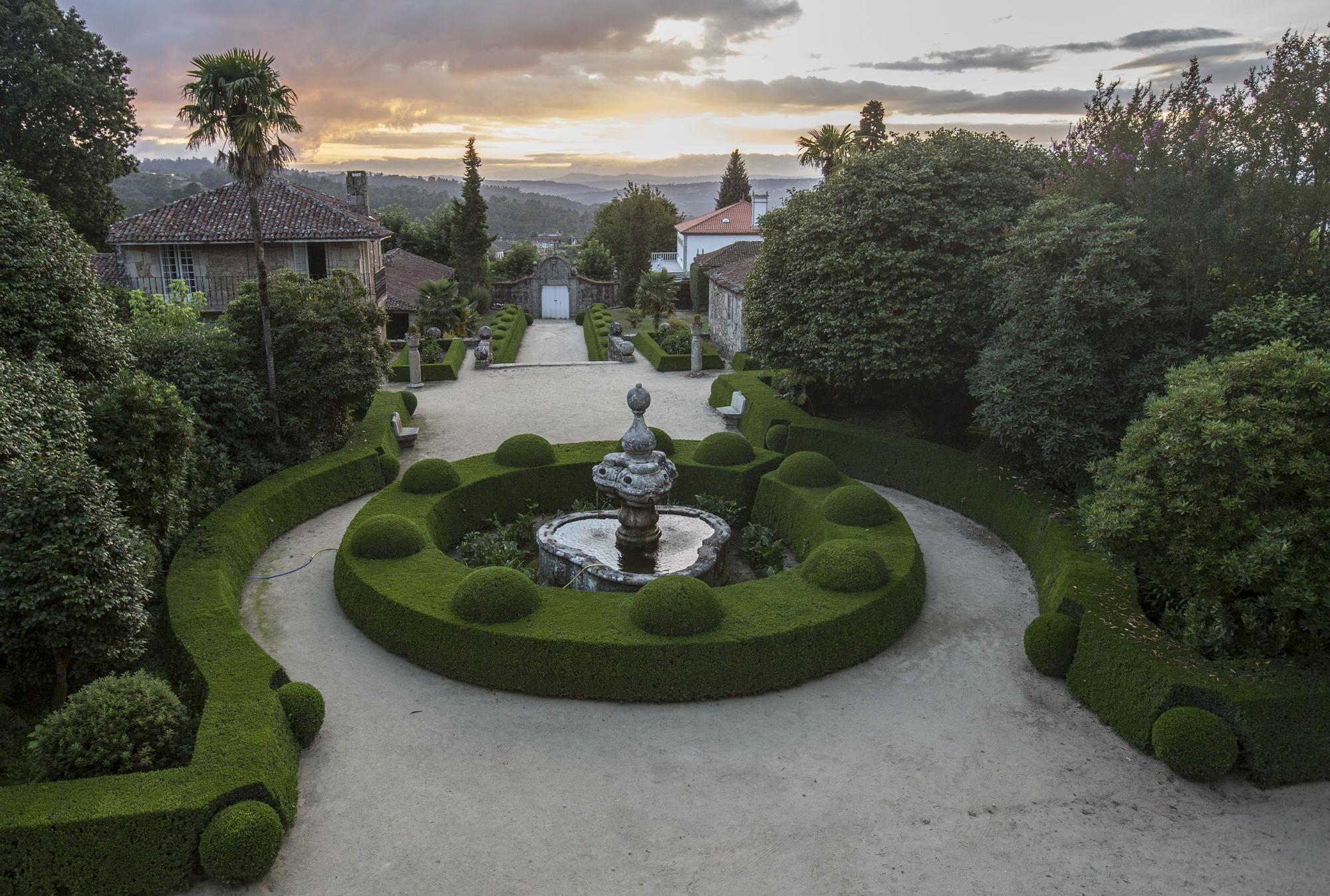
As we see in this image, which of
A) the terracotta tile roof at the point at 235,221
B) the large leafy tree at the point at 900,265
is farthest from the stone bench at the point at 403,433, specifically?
the terracotta tile roof at the point at 235,221

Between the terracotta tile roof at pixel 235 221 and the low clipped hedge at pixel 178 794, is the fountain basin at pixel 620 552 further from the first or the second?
the terracotta tile roof at pixel 235 221

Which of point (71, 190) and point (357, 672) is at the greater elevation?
point (71, 190)

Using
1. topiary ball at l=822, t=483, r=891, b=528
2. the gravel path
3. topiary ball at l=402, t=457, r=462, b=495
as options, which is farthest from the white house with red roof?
the gravel path

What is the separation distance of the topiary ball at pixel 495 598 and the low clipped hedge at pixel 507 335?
2806 cm

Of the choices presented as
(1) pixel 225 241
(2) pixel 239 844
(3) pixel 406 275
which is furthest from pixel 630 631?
(3) pixel 406 275

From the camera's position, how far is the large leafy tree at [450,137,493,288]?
63125 mm

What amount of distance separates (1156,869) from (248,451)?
19047 millimetres

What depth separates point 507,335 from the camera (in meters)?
46.9

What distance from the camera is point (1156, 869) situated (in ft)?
31.7

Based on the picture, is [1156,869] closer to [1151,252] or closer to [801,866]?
[801,866]

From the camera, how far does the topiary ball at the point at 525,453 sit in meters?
21.0

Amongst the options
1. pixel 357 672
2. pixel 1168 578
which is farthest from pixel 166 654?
pixel 1168 578

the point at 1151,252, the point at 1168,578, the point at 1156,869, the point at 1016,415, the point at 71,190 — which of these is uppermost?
the point at 71,190

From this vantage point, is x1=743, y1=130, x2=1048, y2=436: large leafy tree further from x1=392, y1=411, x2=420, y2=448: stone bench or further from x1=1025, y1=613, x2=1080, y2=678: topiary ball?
x1=392, y1=411, x2=420, y2=448: stone bench
